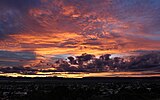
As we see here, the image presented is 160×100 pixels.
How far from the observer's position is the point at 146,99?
57.4 metres

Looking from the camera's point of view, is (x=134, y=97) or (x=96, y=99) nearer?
(x=96, y=99)

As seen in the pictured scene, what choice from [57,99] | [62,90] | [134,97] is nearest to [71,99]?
[57,99]

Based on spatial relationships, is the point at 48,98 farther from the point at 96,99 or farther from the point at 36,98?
the point at 96,99

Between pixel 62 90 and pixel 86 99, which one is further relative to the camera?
pixel 62 90

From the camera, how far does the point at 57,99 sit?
176ft

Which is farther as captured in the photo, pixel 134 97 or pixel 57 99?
pixel 134 97

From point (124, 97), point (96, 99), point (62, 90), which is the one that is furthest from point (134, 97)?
point (62, 90)

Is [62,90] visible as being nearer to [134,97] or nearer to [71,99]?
[71,99]

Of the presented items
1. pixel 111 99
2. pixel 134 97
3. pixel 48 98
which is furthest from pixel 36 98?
pixel 134 97

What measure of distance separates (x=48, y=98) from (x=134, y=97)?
46.6ft

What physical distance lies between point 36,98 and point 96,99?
9.50 m

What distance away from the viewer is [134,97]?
190 feet

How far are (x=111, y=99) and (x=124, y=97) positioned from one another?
249 centimetres

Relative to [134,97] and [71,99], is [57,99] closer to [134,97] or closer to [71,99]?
[71,99]
